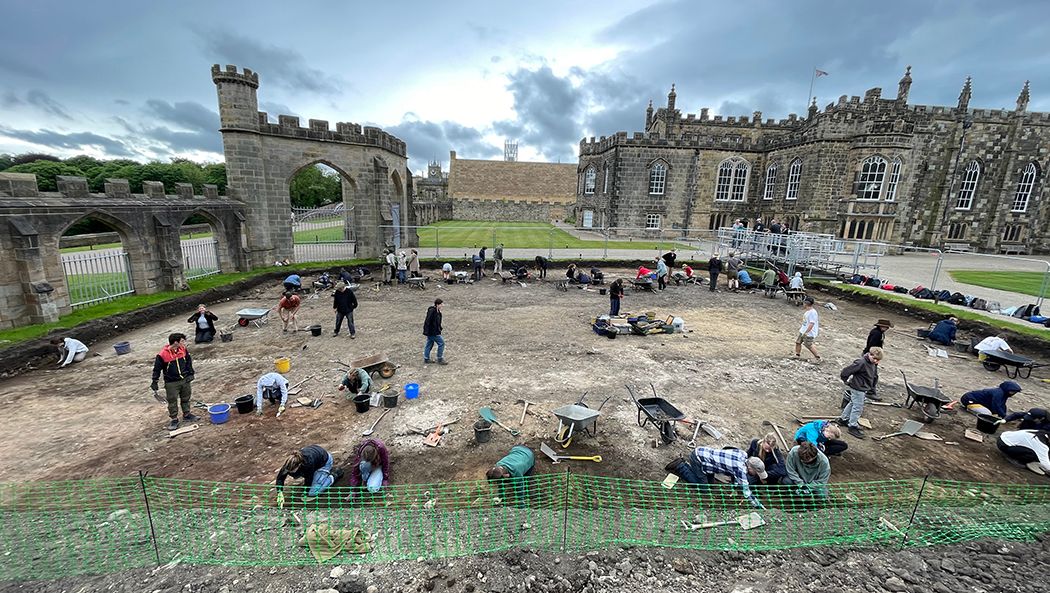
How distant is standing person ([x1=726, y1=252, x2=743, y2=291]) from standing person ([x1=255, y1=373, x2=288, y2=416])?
19.3m

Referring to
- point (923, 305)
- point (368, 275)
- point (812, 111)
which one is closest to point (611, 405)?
point (923, 305)

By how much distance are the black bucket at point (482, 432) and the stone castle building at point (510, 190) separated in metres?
51.1

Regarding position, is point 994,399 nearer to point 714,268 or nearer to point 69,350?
point 714,268

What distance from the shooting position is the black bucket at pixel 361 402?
8.59 metres

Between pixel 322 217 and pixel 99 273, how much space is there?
112ft

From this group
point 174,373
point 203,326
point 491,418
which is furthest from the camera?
point 203,326

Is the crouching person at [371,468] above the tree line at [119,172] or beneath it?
beneath

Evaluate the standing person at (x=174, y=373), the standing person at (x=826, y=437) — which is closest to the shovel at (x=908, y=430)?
the standing person at (x=826, y=437)

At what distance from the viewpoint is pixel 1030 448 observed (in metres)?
7.14

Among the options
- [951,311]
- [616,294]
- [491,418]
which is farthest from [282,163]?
[951,311]

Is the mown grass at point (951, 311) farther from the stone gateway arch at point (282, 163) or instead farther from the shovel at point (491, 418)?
the stone gateway arch at point (282, 163)

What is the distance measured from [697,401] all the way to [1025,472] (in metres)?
5.12

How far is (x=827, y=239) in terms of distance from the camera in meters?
23.0

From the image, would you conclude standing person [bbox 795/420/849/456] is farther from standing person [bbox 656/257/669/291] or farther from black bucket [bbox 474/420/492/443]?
standing person [bbox 656/257/669/291]
